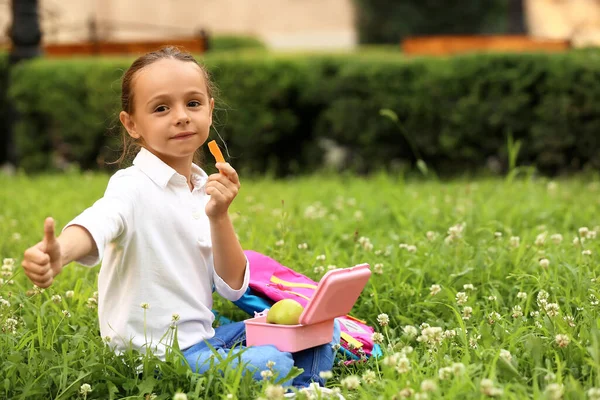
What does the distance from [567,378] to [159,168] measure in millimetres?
1405

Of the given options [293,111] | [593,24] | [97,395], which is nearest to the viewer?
[97,395]

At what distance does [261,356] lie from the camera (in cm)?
272

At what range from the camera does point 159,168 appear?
9.34 feet

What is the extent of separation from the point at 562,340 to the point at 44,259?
60.8 inches

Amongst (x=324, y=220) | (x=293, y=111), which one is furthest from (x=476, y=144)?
(x=324, y=220)

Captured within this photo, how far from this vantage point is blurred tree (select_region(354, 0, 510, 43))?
20000 mm

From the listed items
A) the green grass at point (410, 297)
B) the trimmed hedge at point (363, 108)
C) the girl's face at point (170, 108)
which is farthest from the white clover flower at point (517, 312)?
the trimmed hedge at point (363, 108)

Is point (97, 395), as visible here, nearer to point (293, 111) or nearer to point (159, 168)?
point (159, 168)

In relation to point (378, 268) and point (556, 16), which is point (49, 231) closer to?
point (378, 268)

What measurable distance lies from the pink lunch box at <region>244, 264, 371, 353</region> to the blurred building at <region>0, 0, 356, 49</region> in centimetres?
2005

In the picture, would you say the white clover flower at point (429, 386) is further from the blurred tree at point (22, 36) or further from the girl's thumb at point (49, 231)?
the blurred tree at point (22, 36)

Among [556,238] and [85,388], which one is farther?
[556,238]

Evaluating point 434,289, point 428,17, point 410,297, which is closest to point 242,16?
point 428,17

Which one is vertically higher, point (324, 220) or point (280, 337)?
point (280, 337)
